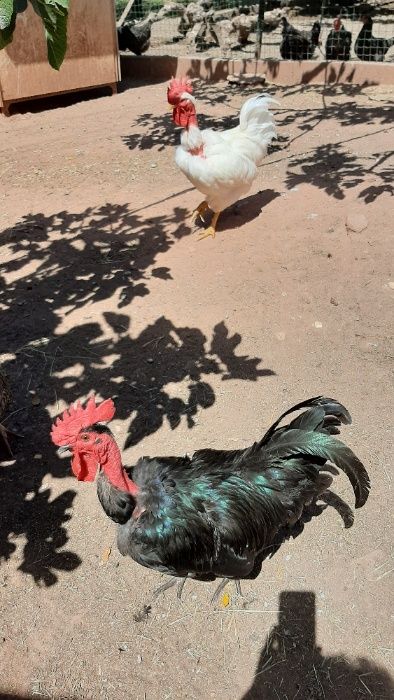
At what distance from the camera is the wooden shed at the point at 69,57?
11164 mm

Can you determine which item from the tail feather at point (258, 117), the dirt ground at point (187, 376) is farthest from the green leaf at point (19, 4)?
the tail feather at point (258, 117)

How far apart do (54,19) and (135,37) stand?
1590 cm

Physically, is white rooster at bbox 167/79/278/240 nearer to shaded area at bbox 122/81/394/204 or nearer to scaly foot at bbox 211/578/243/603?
shaded area at bbox 122/81/394/204

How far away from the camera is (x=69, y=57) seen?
39.2ft

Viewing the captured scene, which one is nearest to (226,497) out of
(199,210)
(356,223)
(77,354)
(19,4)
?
(19,4)

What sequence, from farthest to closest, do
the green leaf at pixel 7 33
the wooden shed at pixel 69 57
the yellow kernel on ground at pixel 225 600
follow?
the wooden shed at pixel 69 57, the yellow kernel on ground at pixel 225 600, the green leaf at pixel 7 33

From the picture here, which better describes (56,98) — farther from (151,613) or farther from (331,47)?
(151,613)

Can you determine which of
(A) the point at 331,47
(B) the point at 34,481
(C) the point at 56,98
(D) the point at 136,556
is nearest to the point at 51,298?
(B) the point at 34,481

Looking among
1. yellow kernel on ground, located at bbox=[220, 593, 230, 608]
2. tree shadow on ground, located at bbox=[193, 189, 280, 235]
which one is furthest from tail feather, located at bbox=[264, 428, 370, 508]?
tree shadow on ground, located at bbox=[193, 189, 280, 235]

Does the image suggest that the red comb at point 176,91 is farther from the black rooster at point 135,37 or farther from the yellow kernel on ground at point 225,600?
the black rooster at point 135,37

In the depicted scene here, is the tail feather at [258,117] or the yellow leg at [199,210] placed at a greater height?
the tail feather at [258,117]

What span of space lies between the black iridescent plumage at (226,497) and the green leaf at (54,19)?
2.05m

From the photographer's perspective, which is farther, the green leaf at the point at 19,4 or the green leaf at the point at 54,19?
the green leaf at the point at 19,4

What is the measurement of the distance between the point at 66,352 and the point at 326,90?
427 inches
